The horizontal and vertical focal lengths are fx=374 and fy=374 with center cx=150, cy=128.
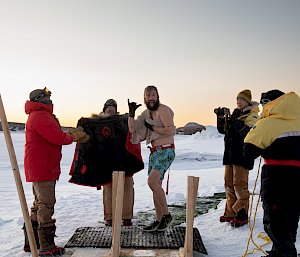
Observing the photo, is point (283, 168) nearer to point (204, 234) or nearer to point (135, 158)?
point (204, 234)

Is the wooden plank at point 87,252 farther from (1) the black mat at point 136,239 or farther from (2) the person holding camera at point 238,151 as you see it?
(2) the person holding camera at point 238,151

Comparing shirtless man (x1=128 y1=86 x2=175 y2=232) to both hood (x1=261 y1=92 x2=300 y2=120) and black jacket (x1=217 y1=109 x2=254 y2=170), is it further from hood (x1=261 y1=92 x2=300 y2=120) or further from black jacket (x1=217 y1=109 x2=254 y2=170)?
hood (x1=261 y1=92 x2=300 y2=120)

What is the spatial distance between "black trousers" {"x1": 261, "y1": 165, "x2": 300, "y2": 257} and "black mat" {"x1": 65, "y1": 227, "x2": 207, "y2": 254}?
94cm

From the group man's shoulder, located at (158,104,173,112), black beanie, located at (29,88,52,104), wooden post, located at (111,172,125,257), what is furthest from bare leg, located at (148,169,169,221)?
black beanie, located at (29,88,52,104)

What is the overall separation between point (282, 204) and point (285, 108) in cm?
90

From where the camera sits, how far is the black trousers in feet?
11.4

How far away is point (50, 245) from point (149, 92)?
87.7 inches

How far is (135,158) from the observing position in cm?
570

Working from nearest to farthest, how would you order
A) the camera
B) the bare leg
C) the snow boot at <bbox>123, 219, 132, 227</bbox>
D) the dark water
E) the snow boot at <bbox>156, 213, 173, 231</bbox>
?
the bare leg
the snow boot at <bbox>156, 213, 173, 231</bbox>
the camera
the snow boot at <bbox>123, 219, 132, 227</bbox>
the dark water

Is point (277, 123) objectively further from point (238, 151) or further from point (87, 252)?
point (87, 252)

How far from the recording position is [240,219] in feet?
16.6

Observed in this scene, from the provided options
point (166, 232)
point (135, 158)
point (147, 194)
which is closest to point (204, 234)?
point (166, 232)

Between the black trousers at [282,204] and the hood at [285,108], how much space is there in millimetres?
483

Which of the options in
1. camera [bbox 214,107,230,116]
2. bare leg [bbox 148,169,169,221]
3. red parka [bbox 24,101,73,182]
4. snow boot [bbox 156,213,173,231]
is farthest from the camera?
camera [bbox 214,107,230,116]
